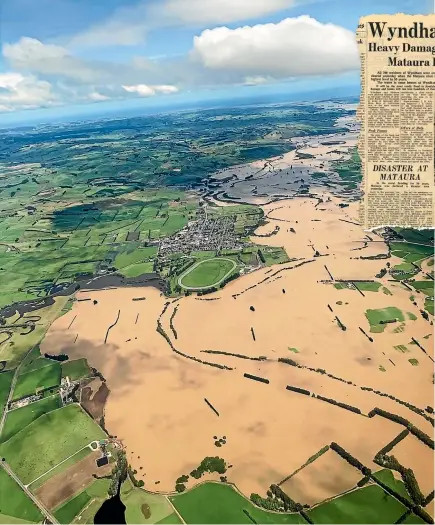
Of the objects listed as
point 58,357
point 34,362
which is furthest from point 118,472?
point 34,362

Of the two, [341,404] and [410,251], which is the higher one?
[410,251]

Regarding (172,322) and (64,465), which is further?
(172,322)

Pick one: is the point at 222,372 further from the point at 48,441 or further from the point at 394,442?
the point at 394,442

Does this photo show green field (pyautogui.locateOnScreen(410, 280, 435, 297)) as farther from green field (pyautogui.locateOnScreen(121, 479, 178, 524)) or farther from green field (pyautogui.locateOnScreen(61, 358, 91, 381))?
green field (pyautogui.locateOnScreen(61, 358, 91, 381))

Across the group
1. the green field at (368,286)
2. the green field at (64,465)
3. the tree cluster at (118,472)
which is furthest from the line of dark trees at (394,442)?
the green field at (368,286)

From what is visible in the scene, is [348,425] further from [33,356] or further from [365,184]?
[33,356]

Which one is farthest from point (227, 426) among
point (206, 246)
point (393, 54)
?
point (206, 246)

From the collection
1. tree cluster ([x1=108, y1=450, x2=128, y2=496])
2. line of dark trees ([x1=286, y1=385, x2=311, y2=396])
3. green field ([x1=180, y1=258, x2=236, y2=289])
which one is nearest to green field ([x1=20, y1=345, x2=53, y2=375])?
tree cluster ([x1=108, y1=450, x2=128, y2=496])
